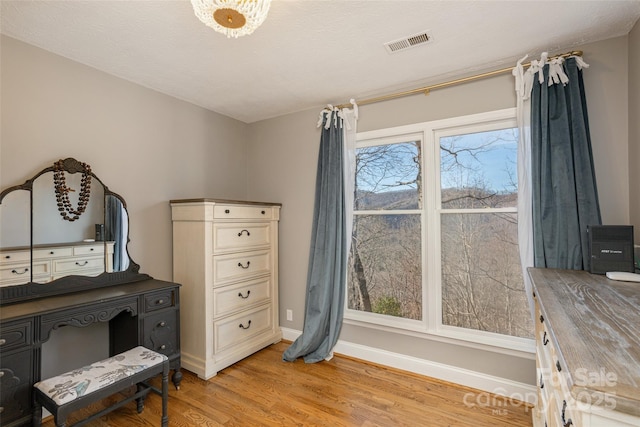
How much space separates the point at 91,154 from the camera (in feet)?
7.19

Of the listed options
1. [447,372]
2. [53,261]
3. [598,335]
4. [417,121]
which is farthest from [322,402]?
[417,121]

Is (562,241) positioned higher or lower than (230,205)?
lower

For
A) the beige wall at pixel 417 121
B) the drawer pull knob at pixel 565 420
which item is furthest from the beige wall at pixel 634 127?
the drawer pull knob at pixel 565 420

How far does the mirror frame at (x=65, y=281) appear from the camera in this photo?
69.9 inches

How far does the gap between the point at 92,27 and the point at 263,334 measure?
2674 millimetres

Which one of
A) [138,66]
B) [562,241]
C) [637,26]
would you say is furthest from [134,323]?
[637,26]

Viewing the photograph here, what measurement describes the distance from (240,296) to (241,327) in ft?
0.92

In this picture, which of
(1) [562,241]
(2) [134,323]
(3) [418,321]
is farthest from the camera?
(3) [418,321]

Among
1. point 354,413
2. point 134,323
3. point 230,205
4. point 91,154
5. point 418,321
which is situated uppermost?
point 91,154

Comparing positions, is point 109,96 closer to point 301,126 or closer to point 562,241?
point 301,126

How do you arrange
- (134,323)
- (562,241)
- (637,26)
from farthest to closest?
(134,323) → (562,241) → (637,26)

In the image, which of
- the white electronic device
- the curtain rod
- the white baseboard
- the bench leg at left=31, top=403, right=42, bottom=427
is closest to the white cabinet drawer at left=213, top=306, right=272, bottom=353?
the white baseboard

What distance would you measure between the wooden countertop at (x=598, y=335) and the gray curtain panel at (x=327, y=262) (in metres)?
1.55

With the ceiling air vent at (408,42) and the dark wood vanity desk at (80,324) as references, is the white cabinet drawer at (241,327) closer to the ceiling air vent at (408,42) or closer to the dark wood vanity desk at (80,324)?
the dark wood vanity desk at (80,324)
